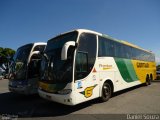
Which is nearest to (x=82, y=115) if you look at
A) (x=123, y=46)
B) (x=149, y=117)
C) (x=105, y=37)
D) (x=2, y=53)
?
(x=149, y=117)

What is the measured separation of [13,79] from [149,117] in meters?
7.18

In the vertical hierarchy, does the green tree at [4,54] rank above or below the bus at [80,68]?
above

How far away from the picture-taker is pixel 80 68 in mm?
6441

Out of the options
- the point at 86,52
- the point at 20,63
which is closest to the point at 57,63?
the point at 86,52

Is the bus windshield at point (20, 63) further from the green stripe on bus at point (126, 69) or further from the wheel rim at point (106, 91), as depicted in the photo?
the green stripe on bus at point (126, 69)

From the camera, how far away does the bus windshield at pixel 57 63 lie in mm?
6134

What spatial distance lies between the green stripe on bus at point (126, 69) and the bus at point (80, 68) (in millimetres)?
61

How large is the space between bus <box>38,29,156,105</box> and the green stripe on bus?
61 mm

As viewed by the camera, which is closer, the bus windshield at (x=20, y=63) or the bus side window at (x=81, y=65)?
the bus side window at (x=81, y=65)

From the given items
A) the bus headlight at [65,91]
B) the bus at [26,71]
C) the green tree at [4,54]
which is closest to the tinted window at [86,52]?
the bus headlight at [65,91]

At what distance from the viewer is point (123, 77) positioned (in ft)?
32.4

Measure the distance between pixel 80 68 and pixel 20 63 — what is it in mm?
4281

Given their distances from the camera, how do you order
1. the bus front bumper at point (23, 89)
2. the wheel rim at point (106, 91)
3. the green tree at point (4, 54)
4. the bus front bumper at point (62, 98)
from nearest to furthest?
the bus front bumper at point (62, 98), the wheel rim at point (106, 91), the bus front bumper at point (23, 89), the green tree at point (4, 54)

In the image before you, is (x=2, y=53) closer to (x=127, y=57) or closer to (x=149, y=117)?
(x=127, y=57)
